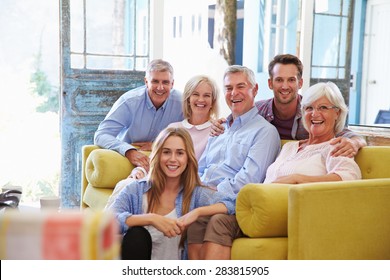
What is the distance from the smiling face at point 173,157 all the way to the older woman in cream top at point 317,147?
461 millimetres

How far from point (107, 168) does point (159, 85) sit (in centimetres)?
67

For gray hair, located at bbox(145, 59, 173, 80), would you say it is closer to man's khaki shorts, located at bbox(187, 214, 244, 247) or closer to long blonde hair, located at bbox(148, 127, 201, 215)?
long blonde hair, located at bbox(148, 127, 201, 215)

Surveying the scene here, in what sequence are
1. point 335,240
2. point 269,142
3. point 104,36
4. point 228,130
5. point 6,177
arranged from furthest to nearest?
1. point 6,177
2. point 104,36
3. point 228,130
4. point 269,142
5. point 335,240

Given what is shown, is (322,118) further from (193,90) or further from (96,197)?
(96,197)

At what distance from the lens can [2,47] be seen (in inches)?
360

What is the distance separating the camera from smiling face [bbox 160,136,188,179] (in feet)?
7.86

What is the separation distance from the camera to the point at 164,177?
2.44 m

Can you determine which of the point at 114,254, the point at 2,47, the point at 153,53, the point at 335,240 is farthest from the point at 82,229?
the point at 2,47

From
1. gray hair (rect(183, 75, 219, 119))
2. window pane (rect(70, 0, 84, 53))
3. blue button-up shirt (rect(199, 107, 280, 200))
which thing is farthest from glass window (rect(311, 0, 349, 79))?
blue button-up shirt (rect(199, 107, 280, 200))

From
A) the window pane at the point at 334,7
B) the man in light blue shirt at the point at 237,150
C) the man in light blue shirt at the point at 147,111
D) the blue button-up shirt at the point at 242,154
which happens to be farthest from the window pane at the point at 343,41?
the blue button-up shirt at the point at 242,154

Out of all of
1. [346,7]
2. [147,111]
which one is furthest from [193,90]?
[346,7]

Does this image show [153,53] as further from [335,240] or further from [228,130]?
[335,240]

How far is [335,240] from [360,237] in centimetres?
14

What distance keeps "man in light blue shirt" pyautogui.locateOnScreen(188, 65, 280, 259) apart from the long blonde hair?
172 millimetres
